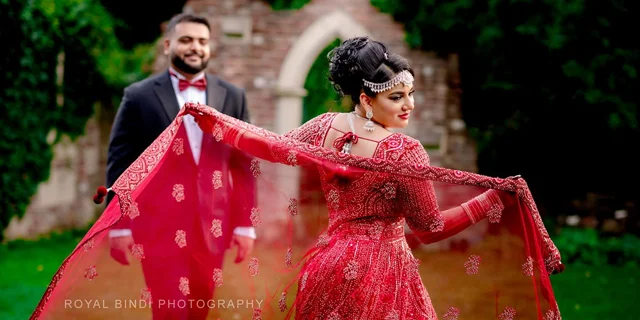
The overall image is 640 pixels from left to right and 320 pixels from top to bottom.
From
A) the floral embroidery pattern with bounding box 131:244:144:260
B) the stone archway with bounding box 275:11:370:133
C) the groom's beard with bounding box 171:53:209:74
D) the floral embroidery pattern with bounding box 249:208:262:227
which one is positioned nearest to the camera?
the floral embroidery pattern with bounding box 249:208:262:227

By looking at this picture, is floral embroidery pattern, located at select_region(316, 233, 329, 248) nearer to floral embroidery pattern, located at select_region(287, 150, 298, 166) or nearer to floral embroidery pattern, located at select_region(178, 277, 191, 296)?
floral embroidery pattern, located at select_region(287, 150, 298, 166)

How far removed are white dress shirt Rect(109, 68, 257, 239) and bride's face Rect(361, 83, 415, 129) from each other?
2.45 ft

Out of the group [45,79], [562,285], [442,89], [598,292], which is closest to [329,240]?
[598,292]

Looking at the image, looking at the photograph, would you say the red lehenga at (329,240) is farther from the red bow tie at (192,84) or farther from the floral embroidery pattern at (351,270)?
the red bow tie at (192,84)

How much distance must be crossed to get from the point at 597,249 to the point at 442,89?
109 inches

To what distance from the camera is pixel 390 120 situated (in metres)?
2.75

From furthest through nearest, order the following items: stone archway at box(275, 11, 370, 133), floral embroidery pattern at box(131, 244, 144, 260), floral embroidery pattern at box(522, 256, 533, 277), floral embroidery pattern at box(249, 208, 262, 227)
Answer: stone archway at box(275, 11, 370, 133)
floral embroidery pattern at box(131, 244, 144, 260)
floral embroidery pattern at box(249, 208, 262, 227)
floral embroidery pattern at box(522, 256, 533, 277)

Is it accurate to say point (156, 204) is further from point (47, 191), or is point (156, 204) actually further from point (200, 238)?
point (47, 191)

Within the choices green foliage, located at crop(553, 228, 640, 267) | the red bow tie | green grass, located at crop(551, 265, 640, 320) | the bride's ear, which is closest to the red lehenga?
the bride's ear

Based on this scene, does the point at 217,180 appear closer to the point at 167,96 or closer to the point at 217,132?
the point at 217,132

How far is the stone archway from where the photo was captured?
9.60m

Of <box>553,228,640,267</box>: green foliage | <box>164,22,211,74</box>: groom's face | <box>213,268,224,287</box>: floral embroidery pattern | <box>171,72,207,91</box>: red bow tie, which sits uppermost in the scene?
<box>164,22,211,74</box>: groom's face

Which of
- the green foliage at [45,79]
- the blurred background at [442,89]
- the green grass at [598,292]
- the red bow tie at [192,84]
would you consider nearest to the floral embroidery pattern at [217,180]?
the red bow tie at [192,84]

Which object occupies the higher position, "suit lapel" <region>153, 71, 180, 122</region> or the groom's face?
the groom's face
